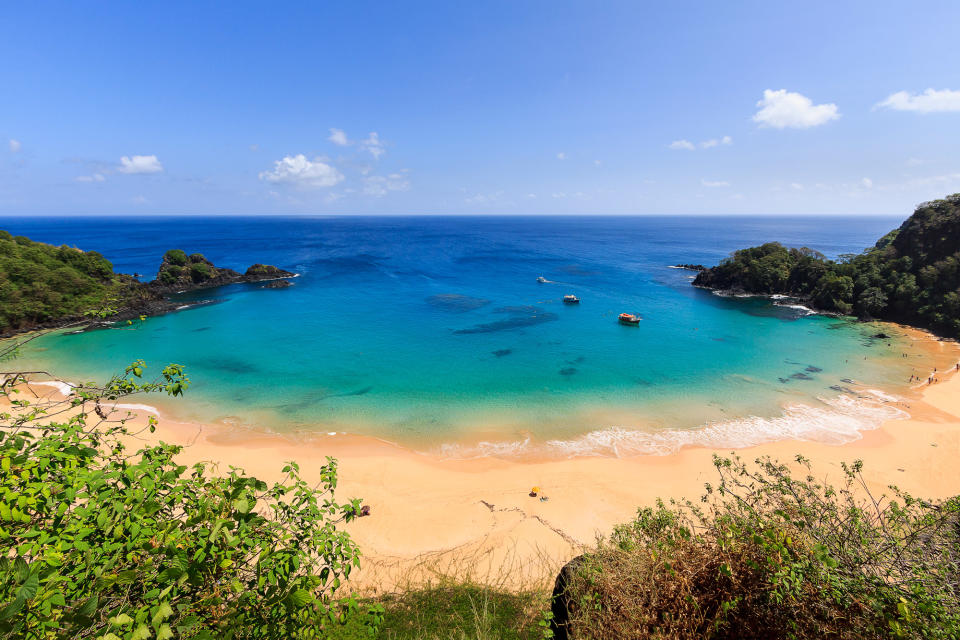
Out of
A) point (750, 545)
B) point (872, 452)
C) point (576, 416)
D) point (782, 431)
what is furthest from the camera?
point (576, 416)

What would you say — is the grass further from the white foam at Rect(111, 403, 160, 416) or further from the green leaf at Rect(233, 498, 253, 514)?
the white foam at Rect(111, 403, 160, 416)

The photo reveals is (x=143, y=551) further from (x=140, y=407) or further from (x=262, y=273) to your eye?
(x=262, y=273)

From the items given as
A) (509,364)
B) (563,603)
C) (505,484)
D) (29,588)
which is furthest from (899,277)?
(29,588)

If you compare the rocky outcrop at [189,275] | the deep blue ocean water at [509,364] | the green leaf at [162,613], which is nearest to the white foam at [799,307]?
the deep blue ocean water at [509,364]

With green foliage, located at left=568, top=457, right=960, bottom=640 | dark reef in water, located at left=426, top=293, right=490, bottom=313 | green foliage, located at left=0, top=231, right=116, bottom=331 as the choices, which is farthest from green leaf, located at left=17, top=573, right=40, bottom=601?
dark reef in water, located at left=426, top=293, right=490, bottom=313

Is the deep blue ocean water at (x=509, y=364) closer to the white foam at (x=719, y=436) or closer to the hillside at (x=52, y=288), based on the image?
the white foam at (x=719, y=436)

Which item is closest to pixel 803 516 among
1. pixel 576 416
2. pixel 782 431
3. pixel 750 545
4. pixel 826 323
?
pixel 750 545

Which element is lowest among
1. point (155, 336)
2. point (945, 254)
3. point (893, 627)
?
point (155, 336)

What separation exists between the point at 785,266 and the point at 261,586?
84995 mm

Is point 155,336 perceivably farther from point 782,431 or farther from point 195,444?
point 782,431

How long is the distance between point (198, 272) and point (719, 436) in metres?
85.6

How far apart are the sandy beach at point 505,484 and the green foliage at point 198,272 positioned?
5379 cm

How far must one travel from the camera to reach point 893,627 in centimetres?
520

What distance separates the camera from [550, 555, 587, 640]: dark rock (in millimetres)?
10086
